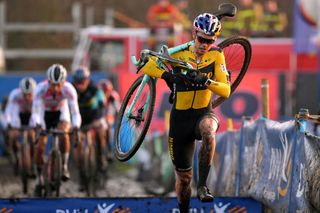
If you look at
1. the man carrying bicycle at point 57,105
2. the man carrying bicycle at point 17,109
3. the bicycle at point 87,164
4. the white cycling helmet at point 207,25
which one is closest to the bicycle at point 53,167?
the man carrying bicycle at point 57,105

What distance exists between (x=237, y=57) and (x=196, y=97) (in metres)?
1.37

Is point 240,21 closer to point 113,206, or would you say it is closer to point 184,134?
point 113,206

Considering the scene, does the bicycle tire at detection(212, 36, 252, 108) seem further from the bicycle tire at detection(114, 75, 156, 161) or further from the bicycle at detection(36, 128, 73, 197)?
the bicycle at detection(36, 128, 73, 197)

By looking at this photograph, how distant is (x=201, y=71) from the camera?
11.0m

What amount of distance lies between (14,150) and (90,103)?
205 centimetres

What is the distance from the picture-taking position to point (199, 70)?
10961 millimetres

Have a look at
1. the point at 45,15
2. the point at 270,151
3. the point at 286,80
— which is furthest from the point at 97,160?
the point at 45,15

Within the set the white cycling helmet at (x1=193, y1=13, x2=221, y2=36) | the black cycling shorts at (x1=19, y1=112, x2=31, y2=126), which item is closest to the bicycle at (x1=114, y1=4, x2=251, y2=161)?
the white cycling helmet at (x1=193, y1=13, x2=221, y2=36)

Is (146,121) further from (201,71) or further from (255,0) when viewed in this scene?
(255,0)

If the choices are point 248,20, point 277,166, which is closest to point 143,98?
point 277,166

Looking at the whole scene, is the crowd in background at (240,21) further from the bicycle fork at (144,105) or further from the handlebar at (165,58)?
the handlebar at (165,58)

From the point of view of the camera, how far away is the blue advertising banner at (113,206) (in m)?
12.1

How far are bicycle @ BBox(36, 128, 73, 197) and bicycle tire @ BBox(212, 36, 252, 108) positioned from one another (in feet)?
11.8

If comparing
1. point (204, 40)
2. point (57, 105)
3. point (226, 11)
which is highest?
point (226, 11)
